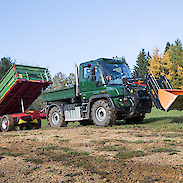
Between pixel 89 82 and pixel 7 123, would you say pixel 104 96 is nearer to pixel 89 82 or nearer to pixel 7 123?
pixel 89 82

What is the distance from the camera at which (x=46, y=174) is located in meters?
5.02

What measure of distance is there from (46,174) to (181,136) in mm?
4895

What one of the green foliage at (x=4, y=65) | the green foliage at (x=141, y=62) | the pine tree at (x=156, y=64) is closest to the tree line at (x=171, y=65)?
the pine tree at (x=156, y=64)

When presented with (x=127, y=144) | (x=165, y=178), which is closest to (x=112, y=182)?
(x=165, y=178)

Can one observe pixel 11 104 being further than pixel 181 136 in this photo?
Yes

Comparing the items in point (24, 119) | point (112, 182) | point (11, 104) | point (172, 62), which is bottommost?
point (112, 182)

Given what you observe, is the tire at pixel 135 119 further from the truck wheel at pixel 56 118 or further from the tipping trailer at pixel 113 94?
the truck wheel at pixel 56 118

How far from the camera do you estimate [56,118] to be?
14273 mm

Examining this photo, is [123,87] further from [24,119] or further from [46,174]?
[46,174]

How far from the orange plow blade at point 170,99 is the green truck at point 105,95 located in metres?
1.12

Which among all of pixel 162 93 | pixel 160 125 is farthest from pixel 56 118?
pixel 162 93

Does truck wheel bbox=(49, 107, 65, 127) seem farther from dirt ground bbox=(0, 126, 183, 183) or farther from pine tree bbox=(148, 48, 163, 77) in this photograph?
pine tree bbox=(148, 48, 163, 77)

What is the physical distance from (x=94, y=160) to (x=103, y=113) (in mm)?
5942

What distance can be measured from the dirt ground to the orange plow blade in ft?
7.41
